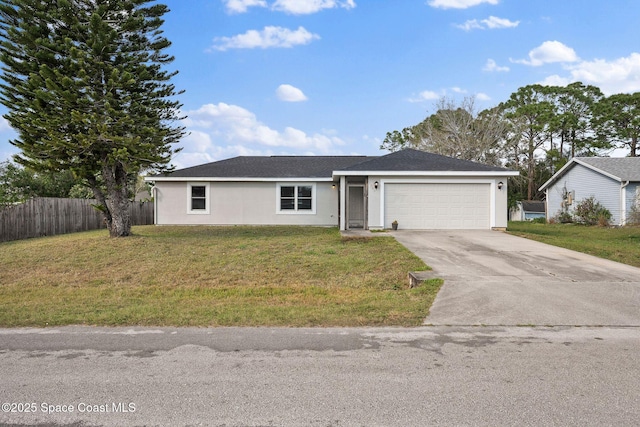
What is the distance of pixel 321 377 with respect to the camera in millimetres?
3414

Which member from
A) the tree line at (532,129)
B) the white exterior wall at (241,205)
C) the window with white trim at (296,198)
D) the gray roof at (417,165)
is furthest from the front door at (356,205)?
the tree line at (532,129)

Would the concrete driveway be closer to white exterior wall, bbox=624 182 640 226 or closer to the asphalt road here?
the asphalt road

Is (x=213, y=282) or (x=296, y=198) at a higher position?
(x=296, y=198)

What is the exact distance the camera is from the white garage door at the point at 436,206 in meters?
16.0

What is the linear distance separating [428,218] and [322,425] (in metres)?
14.1

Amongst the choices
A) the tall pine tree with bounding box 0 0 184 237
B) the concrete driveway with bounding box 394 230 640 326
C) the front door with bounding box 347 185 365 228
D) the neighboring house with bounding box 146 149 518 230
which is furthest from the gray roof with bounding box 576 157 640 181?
the tall pine tree with bounding box 0 0 184 237

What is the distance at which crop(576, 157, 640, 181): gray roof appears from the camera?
2183cm

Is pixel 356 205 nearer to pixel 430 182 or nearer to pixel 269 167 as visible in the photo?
pixel 430 182

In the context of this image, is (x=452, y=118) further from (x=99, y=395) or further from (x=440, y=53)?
(x=99, y=395)

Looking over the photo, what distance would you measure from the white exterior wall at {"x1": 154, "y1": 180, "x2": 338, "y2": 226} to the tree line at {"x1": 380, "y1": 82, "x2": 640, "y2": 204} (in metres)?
19.8

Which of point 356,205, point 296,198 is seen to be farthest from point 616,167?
point 296,198

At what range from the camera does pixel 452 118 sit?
1393 inches

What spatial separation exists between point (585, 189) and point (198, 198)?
22453 millimetres

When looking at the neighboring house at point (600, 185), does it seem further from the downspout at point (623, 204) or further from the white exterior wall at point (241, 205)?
the white exterior wall at point (241, 205)
